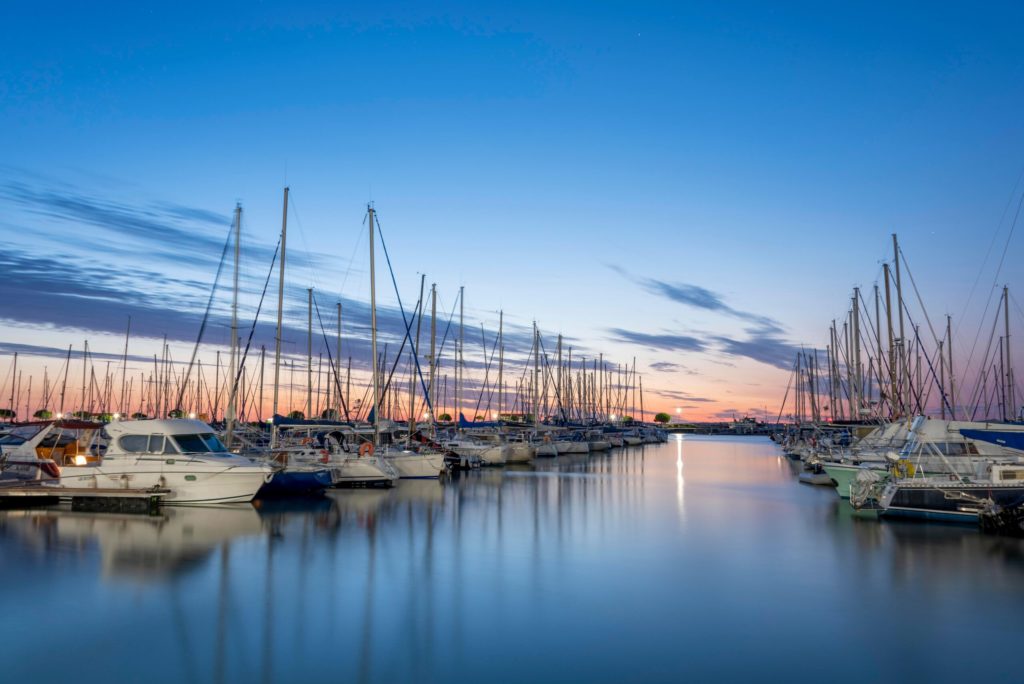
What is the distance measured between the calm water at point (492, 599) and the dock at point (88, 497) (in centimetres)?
97

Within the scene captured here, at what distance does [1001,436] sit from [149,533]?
31.0 m

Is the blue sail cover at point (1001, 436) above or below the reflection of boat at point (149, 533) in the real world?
above

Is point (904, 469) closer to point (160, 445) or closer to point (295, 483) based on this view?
point (295, 483)

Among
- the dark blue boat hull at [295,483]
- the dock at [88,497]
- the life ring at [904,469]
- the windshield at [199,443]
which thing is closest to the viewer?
the dock at [88,497]

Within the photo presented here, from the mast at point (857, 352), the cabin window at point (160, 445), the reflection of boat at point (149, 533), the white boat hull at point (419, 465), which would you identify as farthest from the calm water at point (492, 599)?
the mast at point (857, 352)

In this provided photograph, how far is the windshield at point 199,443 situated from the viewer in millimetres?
28734

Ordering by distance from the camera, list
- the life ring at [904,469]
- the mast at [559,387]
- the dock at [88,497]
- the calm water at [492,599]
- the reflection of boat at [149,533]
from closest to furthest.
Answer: the calm water at [492,599]
the reflection of boat at [149,533]
the dock at [88,497]
the life ring at [904,469]
the mast at [559,387]

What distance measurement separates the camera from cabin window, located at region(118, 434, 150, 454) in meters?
28.6

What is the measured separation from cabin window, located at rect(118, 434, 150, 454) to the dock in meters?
1.55

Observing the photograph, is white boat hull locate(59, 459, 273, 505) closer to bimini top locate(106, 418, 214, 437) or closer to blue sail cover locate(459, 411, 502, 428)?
bimini top locate(106, 418, 214, 437)

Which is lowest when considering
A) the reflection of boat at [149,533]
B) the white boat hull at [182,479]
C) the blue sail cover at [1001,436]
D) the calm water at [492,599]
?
the calm water at [492,599]

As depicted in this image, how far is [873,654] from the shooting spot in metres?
12.8

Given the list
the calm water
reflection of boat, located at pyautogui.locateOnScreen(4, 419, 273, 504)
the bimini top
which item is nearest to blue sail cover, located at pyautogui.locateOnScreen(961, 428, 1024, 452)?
the calm water

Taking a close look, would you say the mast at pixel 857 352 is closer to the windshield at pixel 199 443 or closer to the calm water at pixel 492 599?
the calm water at pixel 492 599
